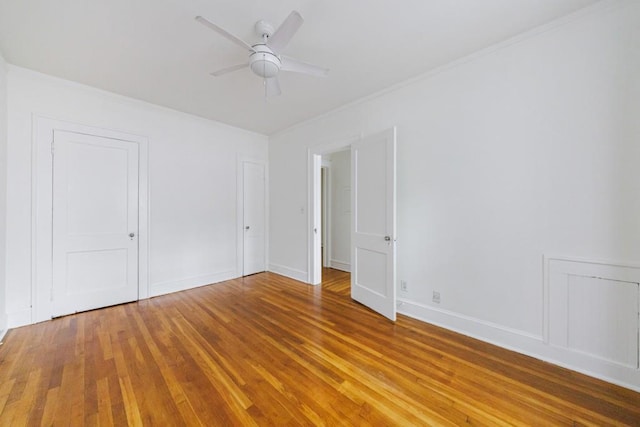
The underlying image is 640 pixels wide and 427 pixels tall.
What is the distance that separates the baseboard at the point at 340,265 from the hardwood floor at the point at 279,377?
2.27m

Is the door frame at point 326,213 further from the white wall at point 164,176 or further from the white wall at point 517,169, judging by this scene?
the white wall at point 517,169

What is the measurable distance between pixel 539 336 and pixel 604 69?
2.08 m

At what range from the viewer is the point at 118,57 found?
2393 millimetres

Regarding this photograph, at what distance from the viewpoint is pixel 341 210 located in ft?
17.3

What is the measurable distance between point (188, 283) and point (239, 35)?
11.1 ft

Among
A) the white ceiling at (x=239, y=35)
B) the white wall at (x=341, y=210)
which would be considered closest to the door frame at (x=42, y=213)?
the white ceiling at (x=239, y=35)

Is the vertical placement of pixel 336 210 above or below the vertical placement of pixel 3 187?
below

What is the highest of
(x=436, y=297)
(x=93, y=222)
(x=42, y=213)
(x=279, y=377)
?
(x=42, y=213)

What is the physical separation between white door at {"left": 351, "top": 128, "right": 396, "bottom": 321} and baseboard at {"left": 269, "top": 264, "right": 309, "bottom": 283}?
42.2 inches

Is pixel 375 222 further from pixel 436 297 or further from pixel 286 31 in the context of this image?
pixel 286 31

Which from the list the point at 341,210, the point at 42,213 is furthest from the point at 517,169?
the point at 42,213

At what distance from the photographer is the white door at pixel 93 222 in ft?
9.34

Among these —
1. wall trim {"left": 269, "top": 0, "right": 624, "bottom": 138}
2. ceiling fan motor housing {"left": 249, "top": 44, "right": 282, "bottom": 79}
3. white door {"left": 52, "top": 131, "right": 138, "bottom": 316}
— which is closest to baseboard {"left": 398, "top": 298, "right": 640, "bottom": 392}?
wall trim {"left": 269, "top": 0, "right": 624, "bottom": 138}

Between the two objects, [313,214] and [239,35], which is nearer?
[239,35]
